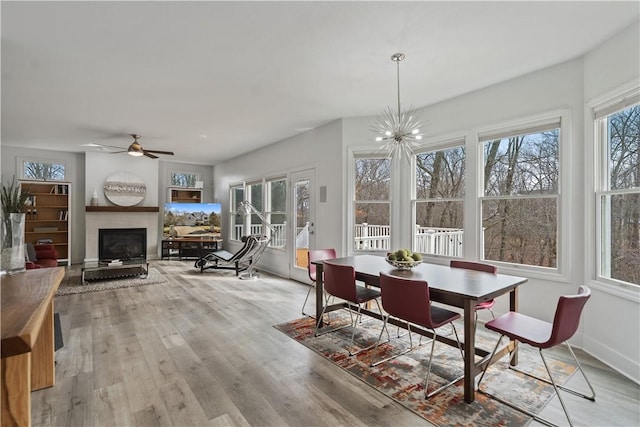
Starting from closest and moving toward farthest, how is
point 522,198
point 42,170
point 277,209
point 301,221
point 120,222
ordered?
1. point 522,198
2. point 301,221
3. point 277,209
4. point 42,170
5. point 120,222

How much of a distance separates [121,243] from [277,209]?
3.92m

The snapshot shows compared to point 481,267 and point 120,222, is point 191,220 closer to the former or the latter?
point 120,222

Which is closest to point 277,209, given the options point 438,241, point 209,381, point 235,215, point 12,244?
point 235,215

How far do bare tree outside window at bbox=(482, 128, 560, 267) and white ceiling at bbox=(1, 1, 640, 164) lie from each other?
30.9 inches

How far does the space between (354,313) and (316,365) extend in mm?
1390

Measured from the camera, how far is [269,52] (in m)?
2.91

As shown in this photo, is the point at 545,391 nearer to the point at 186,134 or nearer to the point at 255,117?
the point at 255,117

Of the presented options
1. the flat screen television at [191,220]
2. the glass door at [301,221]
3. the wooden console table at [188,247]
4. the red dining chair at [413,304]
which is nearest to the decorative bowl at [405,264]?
the red dining chair at [413,304]

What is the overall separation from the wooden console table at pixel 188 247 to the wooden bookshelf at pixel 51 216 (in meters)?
2.05

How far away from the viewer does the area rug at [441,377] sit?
2031mm

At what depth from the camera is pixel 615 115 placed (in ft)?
8.94

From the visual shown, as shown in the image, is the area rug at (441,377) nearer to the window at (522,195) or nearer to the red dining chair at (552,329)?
the red dining chair at (552,329)

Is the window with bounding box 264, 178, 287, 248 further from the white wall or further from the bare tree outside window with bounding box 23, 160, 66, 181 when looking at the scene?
the bare tree outside window with bounding box 23, 160, 66, 181

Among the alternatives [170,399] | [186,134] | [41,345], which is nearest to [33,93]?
[186,134]
